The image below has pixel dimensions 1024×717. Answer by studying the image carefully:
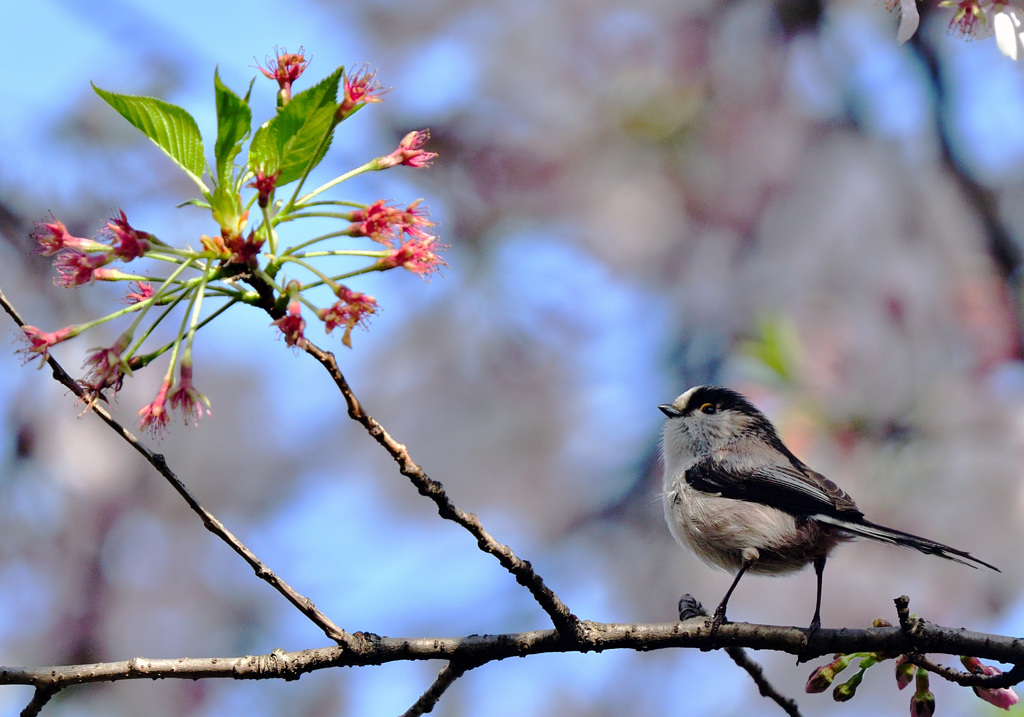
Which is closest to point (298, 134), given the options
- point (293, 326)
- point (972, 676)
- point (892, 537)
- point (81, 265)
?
point (293, 326)

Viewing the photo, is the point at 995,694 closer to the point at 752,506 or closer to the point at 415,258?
the point at 752,506

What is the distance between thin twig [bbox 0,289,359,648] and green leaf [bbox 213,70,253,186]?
42 cm

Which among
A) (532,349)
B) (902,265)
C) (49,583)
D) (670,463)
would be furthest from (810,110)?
(49,583)

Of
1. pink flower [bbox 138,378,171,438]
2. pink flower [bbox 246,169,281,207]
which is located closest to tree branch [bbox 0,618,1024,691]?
pink flower [bbox 138,378,171,438]

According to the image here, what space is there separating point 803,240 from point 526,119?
71.4 inches

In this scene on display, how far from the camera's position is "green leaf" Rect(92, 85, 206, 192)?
Result: 1.26m

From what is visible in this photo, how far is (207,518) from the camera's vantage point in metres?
1.49

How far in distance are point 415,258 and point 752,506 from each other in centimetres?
137

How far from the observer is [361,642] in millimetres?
1635

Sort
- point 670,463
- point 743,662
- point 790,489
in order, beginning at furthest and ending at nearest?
point 670,463 < point 790,489 < point 743,662

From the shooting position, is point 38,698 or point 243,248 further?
point 38,698

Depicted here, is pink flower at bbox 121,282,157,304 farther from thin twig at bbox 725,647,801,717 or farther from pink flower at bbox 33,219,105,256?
thin twig at bbox 725,647,801,717

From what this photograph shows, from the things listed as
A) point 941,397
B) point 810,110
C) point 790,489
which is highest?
point 810,110

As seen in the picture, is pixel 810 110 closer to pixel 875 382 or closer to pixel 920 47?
pixel 920 47
